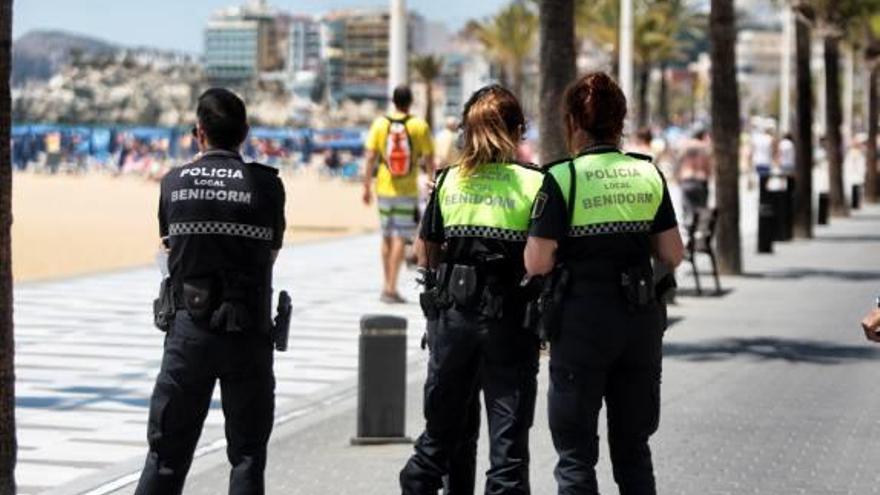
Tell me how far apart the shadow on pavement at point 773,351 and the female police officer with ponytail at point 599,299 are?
8.61m

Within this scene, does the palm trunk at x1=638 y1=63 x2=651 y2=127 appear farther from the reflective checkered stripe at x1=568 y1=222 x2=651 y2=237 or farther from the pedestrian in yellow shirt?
the reflective checkered stripe at x1=568 y1=222 x2=651 y2=237

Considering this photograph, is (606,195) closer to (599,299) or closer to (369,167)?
(599,299)

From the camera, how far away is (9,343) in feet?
27.7

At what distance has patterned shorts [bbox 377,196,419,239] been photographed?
20.0 m

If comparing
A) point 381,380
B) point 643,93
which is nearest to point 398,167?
point 381,380

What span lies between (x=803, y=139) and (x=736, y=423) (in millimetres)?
24761

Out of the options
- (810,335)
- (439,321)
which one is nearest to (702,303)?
(810,335)

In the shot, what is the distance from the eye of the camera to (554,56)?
56.5 feet

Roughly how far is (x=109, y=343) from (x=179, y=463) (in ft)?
30.9

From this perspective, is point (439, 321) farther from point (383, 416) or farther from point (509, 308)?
point (383, 416)

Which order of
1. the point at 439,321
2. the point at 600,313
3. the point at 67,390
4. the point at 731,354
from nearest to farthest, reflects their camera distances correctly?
the point at 600,313 → the point at 439,321 → the point at 67,390 → the point at 731,354

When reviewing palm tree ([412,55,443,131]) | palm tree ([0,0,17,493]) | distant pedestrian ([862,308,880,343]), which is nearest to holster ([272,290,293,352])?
palm tree ([0,0,17,493])

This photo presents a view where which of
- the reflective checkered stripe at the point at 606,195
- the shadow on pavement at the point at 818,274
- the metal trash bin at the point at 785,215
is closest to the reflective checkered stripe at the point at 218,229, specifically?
the reflective checkered stripe at the point at 606,195

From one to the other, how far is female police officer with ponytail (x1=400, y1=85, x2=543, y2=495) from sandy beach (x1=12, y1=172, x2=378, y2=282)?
56.5ft
